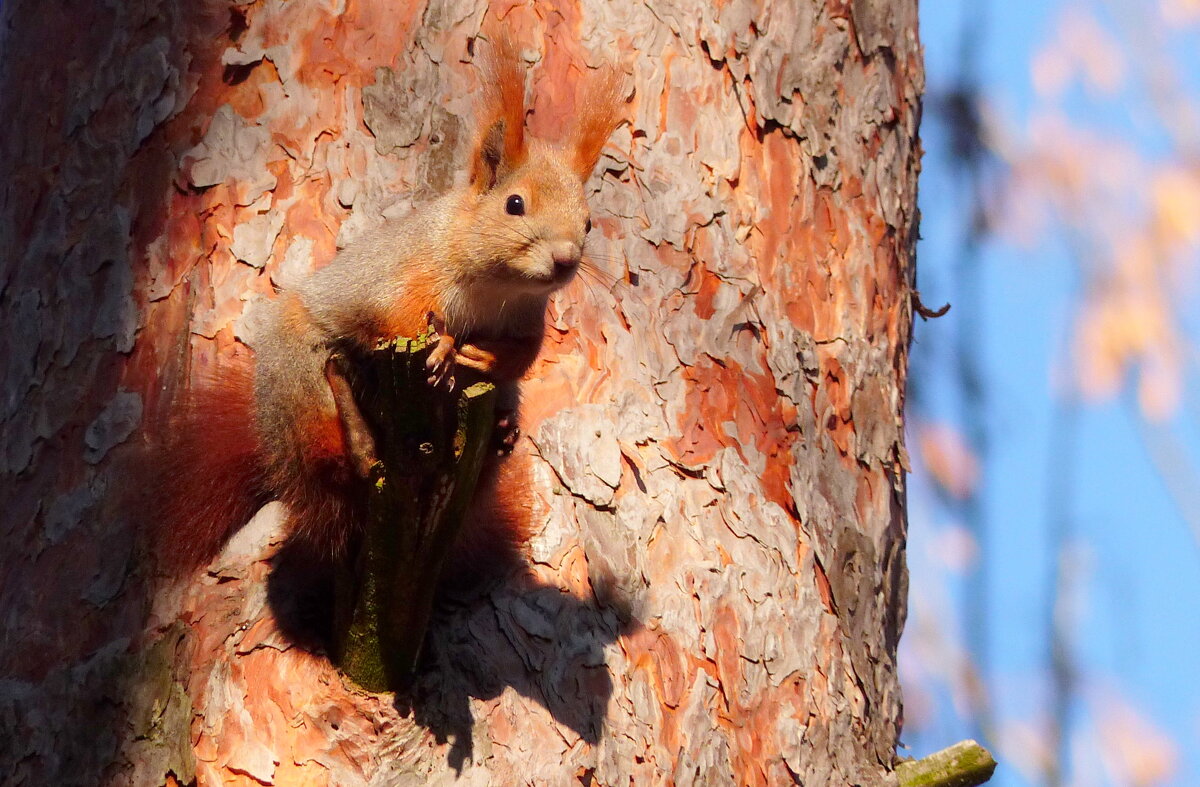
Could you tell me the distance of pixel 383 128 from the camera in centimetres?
266

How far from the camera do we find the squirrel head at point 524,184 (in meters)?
2.16

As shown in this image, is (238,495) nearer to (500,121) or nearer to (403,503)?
(403,503)

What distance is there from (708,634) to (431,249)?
0.88 meters

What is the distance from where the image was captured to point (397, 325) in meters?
2.20

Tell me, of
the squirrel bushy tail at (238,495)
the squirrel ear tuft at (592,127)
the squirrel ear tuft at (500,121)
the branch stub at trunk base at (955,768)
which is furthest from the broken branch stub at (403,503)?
the branch stub at trunk base at (955,768)

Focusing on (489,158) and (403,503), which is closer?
(403,503)

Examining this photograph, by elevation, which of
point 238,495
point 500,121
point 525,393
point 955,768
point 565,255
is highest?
point 500,121

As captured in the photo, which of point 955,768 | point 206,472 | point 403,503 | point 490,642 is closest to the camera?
point 403,503

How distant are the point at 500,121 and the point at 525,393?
55cm

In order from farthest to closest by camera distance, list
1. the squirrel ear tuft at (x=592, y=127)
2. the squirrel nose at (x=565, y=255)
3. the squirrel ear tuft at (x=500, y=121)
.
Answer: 1. the squirrel ear tuft at (x=592, y=127)
2. the squirrel ear tuft at (x=500, y=121)
3. the squirrel nose at (x=565, y=255)

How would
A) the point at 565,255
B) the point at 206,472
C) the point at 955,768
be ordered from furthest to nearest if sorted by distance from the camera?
1. the point at 955,768
2. the point at 206,472
3. the point at 565,255

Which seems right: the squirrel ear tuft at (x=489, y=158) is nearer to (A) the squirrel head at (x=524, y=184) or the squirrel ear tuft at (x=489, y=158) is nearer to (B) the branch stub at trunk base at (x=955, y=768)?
(A) the squirrel head at (x=524, y=184)

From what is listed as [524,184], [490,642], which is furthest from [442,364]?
[490,642]

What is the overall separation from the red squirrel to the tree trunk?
0.11 m
